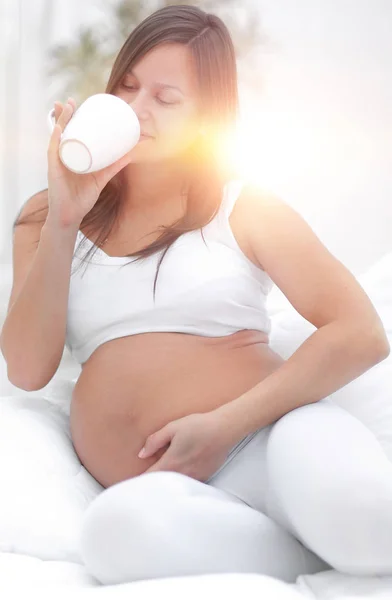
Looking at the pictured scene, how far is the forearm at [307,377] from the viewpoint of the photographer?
101 centimetres

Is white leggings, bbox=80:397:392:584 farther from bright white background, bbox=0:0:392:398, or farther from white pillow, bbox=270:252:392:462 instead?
bright white background, bbox=0:0:392:398

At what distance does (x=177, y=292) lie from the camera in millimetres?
1171

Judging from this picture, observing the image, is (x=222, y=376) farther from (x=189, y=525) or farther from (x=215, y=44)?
(x=215, y=44)

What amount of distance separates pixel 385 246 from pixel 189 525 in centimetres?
166

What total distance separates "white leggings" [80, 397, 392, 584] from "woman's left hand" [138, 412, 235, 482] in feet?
0.22

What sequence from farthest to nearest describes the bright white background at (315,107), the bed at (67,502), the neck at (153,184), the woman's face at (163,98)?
1. the bright white background at (315,107)
2. the neck at (153,184)
3. the woman's face at (163,98)
4. the bed at (67,502)

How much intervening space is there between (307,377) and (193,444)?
0.55ft

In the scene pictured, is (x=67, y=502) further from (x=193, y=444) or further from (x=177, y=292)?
(x=177, y=292)

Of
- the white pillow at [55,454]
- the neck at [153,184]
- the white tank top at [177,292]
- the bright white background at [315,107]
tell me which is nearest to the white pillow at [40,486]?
the white pillow at [55,454]

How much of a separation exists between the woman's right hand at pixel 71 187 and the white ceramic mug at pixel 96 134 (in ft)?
0.28

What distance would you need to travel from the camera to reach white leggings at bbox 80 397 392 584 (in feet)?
2.67

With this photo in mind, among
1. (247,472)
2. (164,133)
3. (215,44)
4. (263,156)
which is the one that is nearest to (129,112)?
(164,133)

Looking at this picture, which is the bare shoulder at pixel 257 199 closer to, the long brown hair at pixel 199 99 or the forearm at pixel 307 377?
the long brown hair at pixel 199 99

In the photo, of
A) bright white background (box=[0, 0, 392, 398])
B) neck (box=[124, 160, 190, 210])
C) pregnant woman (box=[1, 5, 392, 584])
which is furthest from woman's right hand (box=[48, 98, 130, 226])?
bright white background (box=[0, 0, 392, 398])
